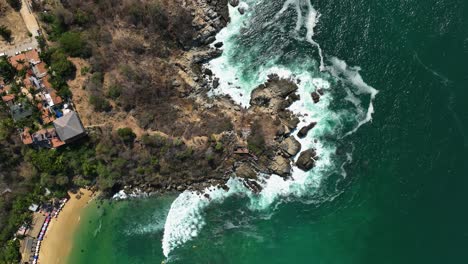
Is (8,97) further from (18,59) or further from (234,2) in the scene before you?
(234,2)

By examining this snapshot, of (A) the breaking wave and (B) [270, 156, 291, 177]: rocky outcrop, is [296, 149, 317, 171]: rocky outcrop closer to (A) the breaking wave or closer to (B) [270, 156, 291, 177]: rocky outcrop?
(A) the breaking wave

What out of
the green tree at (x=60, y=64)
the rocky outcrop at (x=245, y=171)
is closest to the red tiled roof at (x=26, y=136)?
the green tree at (x=60, y=64)

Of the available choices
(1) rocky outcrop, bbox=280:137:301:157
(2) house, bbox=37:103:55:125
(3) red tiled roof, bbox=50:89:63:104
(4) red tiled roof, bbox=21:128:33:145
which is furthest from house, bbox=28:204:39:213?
(1) rocky outcrop, bbox=280:137:301:157

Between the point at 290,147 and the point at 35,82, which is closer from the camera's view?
the point at 35,82

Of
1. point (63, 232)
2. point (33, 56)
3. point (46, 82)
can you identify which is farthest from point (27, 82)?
point (63, 232)

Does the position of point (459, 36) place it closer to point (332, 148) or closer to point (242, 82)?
point (332, 148)

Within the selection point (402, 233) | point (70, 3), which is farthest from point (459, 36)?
point (70, 3)

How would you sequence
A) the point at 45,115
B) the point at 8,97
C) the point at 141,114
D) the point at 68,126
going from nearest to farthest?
1. the point at 68,126
2. the point at 8,97
3. the point at 45,115
4. the point at 141,114
